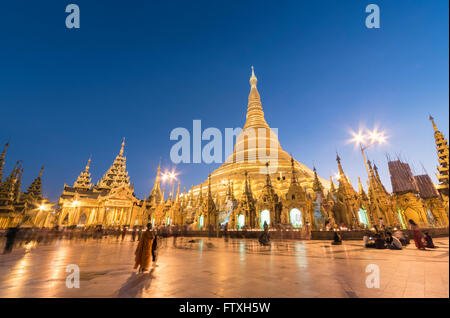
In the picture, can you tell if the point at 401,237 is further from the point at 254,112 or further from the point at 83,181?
the point at 83,181

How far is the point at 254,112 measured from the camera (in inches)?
2210

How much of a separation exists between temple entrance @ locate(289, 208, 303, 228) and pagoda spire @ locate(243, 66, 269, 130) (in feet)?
108

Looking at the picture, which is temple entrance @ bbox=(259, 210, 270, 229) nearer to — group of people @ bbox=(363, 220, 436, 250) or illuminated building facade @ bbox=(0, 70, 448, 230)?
illuminated building facade @ bbox=(0, 70, 448, 230)

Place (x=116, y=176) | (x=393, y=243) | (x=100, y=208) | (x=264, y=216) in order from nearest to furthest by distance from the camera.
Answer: (x=393, y=243)
(x=264, y=216)
(x=100, y=208)
(x=116, y=176)

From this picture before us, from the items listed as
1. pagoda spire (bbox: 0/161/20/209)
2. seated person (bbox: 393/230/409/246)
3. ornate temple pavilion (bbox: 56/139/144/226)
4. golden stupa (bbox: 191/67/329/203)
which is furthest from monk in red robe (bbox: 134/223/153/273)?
ornate temple pavilion (bbox: 56/139/144/226)

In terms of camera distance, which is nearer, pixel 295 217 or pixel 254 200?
pixel 295 217

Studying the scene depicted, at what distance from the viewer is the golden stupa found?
36281 mm

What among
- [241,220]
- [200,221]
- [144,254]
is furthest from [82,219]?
[144,254]

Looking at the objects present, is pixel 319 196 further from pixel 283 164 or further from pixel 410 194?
pixel 283 164

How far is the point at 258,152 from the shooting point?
156 feet

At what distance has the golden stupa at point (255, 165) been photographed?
36.3 metres

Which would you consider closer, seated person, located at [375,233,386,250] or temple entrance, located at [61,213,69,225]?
seated person, located at [375,233,386,250]

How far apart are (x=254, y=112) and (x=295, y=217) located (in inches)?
1556
